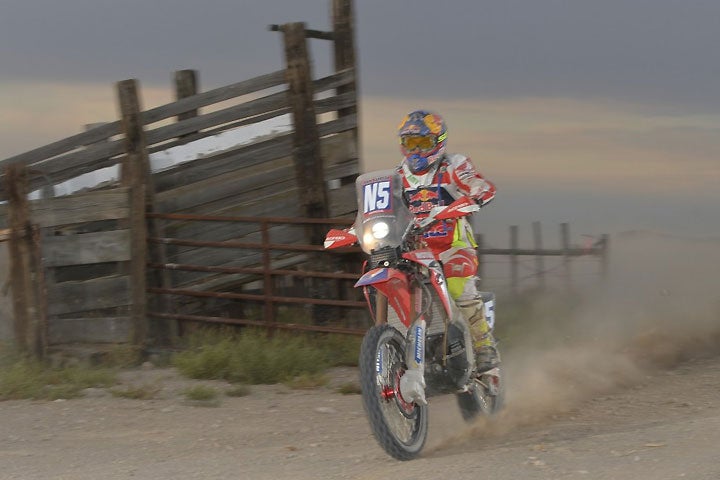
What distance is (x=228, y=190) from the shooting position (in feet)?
38.5

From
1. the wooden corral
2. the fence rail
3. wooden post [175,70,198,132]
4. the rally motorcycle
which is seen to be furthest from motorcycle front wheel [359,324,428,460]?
wooden post [175,70,198,132]

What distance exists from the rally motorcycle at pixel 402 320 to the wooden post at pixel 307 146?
5.00 metres

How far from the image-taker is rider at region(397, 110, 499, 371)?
642cm

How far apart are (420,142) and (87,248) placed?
564 cm

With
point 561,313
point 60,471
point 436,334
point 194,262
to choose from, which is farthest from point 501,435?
point 561,313

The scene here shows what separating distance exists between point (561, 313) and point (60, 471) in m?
9.85

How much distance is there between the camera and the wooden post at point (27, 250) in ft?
34.1

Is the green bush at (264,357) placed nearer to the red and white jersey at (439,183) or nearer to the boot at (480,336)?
the boot at (480,336)

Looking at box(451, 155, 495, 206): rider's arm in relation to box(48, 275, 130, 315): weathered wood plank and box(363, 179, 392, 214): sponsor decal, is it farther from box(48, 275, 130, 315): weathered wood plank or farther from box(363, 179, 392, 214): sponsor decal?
box(48, 275, 130, 315): weathered wood plank

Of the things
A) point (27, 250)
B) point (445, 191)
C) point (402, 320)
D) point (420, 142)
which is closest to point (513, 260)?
point (27, 250)

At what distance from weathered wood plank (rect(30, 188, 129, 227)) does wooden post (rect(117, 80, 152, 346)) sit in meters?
0.13

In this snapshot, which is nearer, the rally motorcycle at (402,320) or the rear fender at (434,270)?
the rally motorcycle at (402,320)

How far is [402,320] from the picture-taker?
6.12m

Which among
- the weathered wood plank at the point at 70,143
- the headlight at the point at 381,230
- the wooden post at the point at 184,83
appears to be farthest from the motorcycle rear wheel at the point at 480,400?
the wooden post at the point at 184,83
